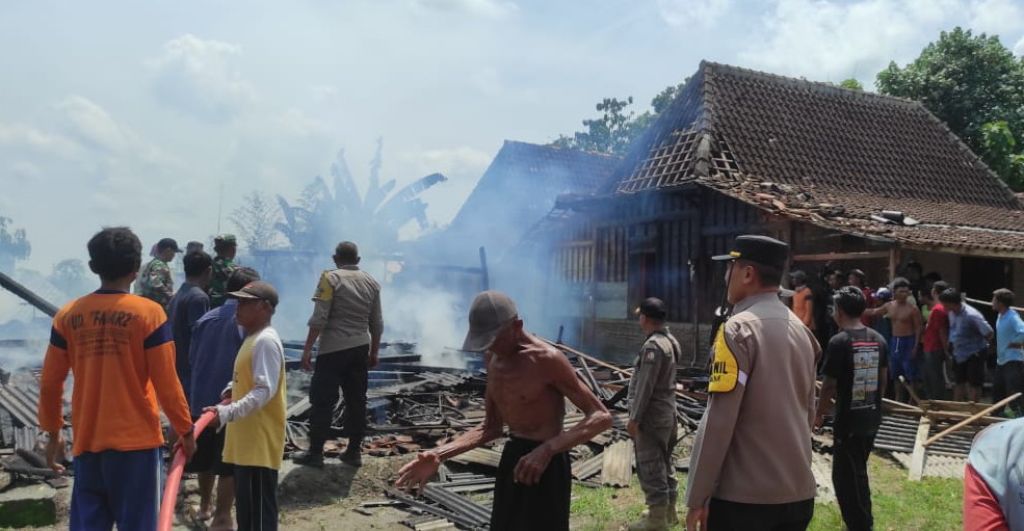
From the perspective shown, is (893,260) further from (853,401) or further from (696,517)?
(696,517)

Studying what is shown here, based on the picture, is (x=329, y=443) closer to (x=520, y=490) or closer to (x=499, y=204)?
(x=520, y=490)

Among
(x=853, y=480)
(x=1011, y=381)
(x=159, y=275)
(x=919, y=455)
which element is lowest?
(x=919, y=455)

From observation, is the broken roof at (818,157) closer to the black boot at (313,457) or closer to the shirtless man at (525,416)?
the black boot at (313,457)

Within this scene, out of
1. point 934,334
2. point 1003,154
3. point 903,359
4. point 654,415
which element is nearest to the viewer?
point 654,415

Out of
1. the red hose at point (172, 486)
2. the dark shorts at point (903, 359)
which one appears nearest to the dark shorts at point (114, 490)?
the red hose at point (172, 486)

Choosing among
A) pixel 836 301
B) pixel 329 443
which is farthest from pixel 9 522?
pixel 836 301

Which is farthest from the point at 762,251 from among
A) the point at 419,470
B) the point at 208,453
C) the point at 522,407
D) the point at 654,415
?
the point at 208,453

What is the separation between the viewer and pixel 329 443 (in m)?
7.92

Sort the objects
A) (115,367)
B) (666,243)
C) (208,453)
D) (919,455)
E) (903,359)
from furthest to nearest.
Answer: (666,243) → (903,359) → (919,455) → (208,453) → (115,367)

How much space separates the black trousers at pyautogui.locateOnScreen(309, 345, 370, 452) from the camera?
271 inches

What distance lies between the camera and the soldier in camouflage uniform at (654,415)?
5.89 metres

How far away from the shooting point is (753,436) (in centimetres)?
313

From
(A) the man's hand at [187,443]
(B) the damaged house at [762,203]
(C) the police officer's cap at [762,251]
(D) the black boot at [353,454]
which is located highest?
(B) the damaged house at [762,203]

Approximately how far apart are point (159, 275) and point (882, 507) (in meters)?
7.34
